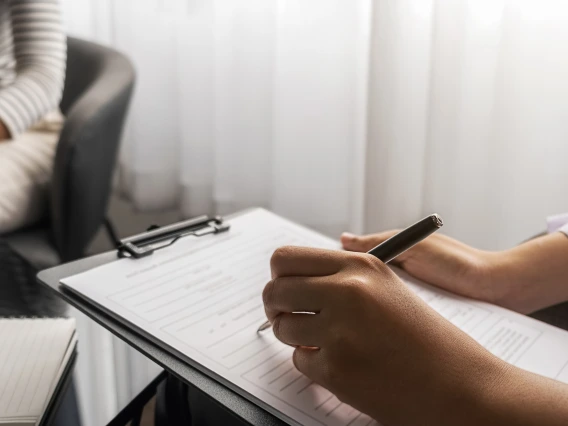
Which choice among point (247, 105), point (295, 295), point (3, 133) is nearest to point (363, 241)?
point (295, 295)

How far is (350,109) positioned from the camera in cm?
152

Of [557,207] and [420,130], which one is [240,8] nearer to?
[420,130]

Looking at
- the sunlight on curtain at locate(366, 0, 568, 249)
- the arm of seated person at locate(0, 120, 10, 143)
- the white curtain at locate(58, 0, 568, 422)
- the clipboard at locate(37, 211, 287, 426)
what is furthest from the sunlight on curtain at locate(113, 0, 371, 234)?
the clipboard at locate(37, 211, 287, 426)

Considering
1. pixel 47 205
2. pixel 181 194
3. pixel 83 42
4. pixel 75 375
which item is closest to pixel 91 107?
pixel 47 205

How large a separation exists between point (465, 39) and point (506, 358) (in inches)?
37.1

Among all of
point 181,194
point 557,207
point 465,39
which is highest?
point 465,39

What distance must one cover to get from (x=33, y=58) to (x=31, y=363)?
0.84 meters

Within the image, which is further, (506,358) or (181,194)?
(181,194)

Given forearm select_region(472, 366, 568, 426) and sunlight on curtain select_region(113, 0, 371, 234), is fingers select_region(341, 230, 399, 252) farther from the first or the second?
sunlight on curtain select_region(113, 0, 371, 234)

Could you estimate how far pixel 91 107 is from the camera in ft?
3.40

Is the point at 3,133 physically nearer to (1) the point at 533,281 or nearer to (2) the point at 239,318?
(2) the point at 239,318

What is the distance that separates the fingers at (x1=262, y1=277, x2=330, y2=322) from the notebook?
0.57 feet

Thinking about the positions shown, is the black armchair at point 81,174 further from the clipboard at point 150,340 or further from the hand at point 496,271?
the hand at point 496,271

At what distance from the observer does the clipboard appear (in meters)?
0.38
